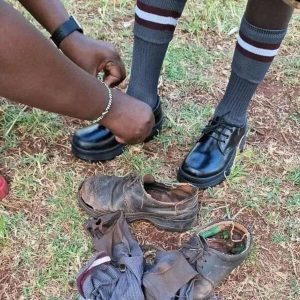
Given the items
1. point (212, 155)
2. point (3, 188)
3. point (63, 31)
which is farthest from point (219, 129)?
point (3, 188)

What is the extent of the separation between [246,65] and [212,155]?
11.9 inches

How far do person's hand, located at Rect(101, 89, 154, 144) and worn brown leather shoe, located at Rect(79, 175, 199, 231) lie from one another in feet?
0.79

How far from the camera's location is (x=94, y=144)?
1773 millimetres

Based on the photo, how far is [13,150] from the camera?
185 centimetres

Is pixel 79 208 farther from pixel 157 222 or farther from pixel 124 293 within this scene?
pixel 124 293

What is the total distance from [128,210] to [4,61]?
0.64m

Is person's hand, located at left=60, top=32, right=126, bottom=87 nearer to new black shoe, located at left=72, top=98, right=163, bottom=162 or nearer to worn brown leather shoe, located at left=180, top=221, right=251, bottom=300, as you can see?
new black shoe, located at left=72, top=98, right=163, bottom=162

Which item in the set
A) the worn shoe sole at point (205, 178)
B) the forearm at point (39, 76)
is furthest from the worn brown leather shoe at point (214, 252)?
the forearm at point (39, 76)

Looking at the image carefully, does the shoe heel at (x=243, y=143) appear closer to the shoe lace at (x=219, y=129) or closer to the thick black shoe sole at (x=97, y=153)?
the shoe lace at (x=219, y=129)

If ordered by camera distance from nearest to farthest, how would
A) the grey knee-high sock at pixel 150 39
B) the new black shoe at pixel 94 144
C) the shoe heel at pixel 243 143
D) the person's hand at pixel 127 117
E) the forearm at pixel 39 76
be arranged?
the forearm at pixel 39 76 < the person's hand at pixel 127 117 < the grey knee-high sock at pixel 150 39 < the new black shoe at pixel 94 144 < the shoe heel at pixel 243 143

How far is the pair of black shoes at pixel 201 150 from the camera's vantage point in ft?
5.73

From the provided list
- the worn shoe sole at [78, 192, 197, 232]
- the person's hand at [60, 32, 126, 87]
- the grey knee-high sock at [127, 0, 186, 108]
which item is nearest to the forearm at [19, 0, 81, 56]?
the person's hand at [60, 32, 126, 87]

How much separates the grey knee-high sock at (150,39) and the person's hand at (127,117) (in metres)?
0.38

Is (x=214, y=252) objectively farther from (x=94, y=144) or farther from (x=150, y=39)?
(x=150, y=39)
